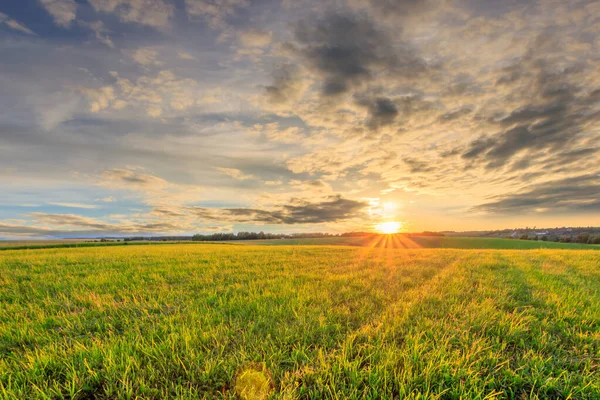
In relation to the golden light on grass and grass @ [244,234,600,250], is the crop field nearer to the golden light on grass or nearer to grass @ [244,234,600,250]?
the golden light on grass

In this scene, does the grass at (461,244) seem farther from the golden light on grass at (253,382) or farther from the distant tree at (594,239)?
the golden light on grass at (253,382)

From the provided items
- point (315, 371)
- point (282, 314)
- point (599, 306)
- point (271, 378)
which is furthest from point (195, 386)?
point (599, 306)

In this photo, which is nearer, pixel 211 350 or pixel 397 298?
pixel 211 350

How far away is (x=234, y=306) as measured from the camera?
4887mm

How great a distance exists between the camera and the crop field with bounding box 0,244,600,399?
8.85ft

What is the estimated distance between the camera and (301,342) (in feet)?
11.8

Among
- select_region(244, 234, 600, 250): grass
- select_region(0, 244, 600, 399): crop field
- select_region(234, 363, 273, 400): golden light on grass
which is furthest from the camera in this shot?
select_region(244, 234, 600, 250): grass

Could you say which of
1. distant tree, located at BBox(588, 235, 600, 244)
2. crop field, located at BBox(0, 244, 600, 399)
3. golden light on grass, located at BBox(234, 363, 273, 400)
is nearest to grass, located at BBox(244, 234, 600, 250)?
distant tree, located at BBox(588, 235, 600, 244)

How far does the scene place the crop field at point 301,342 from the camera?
2697 millimetres

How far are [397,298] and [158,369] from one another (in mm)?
4673

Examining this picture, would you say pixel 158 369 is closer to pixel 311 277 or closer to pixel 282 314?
pixel 282 314

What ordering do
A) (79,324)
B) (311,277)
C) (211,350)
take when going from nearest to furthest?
(211,350) → (79,324) → (311,277)

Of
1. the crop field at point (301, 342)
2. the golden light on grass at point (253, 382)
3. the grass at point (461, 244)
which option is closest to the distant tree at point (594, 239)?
the grass at point (461, 244)

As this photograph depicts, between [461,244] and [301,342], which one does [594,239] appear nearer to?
[461,244]
